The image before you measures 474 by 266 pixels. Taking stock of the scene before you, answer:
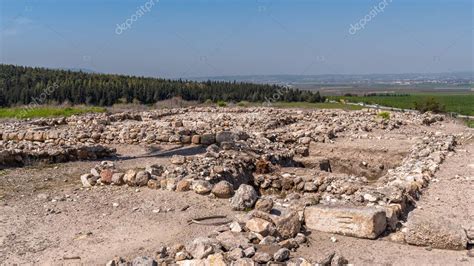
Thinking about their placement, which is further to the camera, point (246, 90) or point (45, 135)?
point (246, 90)

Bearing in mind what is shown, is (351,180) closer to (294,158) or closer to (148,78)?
(294,158)

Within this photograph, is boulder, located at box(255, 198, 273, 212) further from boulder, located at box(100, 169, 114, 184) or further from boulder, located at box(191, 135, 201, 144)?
boulder, located at box(191, 135, 201, 144)

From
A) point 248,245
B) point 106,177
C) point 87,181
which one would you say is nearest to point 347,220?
point 248,245

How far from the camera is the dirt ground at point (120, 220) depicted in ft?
18.3

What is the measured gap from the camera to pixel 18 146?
38.5 feet

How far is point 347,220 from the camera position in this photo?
6004 mm

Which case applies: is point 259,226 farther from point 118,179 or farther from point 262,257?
point 118,179

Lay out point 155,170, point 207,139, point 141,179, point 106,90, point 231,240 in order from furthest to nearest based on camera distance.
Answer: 1. point 106,90
2. point 207,139
3. point 155,170
4. point 141,179
5. point 231,240

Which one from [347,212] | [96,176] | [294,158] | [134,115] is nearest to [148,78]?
[134,115]

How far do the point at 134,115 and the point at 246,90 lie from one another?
22418 millimetres

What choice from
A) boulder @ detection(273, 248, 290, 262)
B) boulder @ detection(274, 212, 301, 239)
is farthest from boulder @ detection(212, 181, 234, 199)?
boulder @ detection(273, 248, 290, 262)

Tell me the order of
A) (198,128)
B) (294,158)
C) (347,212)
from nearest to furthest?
1. (347,212)
2. (294,158)
3. (198,128)

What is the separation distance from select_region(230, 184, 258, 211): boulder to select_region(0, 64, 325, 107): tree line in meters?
28.5

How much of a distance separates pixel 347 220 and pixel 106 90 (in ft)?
106
